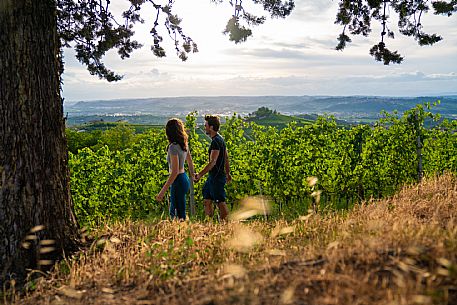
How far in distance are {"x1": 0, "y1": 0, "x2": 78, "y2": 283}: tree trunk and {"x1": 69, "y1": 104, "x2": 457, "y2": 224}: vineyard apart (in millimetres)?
6834

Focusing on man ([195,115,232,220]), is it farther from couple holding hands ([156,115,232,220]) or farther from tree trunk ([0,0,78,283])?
tree trunk ([0,0,78,283])

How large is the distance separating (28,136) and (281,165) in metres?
8.61

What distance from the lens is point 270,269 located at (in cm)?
331

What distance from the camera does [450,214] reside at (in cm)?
493

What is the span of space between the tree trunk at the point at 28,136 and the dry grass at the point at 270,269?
0.56 metres

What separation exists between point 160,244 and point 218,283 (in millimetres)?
1666

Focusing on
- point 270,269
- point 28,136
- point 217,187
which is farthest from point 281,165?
point 270,269

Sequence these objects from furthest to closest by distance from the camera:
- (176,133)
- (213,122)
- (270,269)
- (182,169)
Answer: (213,122), (182,169), (176,133), (270,269)

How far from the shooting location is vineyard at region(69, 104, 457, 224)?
12.0 metres

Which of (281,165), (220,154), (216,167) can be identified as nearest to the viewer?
(220,154)

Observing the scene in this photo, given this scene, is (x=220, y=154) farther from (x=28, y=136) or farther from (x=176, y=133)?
(x=28, y=136)

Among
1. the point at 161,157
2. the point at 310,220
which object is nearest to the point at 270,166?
the point at 161,157

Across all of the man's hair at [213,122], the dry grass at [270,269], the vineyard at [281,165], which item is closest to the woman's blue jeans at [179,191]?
the man's hair at [213,122]

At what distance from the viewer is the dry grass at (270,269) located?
2.74 m
